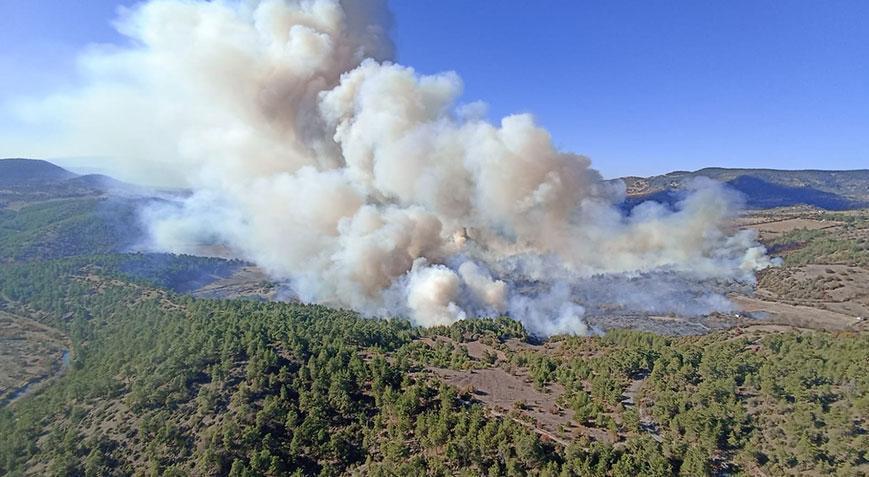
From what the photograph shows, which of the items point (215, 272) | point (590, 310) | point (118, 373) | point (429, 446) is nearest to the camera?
point (429, 446)

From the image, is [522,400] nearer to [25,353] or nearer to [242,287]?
[25,353]

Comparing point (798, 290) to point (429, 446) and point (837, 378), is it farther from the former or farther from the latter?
point (429, 446)

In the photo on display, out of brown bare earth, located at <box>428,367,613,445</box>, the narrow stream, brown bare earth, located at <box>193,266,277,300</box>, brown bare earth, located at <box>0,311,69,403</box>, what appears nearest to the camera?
brown bare earth, located at <box>428,367,613,445</box>

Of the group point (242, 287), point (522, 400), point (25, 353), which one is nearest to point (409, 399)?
point (522, 400)

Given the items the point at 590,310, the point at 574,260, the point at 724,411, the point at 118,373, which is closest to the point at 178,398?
the point at 118,373

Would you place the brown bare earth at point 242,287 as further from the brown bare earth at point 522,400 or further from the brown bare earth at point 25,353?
the brown bare earth at point 522,400

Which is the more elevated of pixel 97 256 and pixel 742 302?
pixel 97 256

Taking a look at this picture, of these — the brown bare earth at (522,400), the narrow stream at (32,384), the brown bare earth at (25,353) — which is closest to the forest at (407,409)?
the brown bare earth at (522,400)

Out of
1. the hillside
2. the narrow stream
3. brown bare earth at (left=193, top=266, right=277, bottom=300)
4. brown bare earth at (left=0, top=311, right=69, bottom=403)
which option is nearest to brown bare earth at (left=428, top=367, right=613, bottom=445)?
the hillside

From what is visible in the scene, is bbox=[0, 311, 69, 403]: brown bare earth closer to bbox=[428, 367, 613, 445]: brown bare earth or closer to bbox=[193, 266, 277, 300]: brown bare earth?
bbox=[193, 266, 277, 300]: brown bare earth
